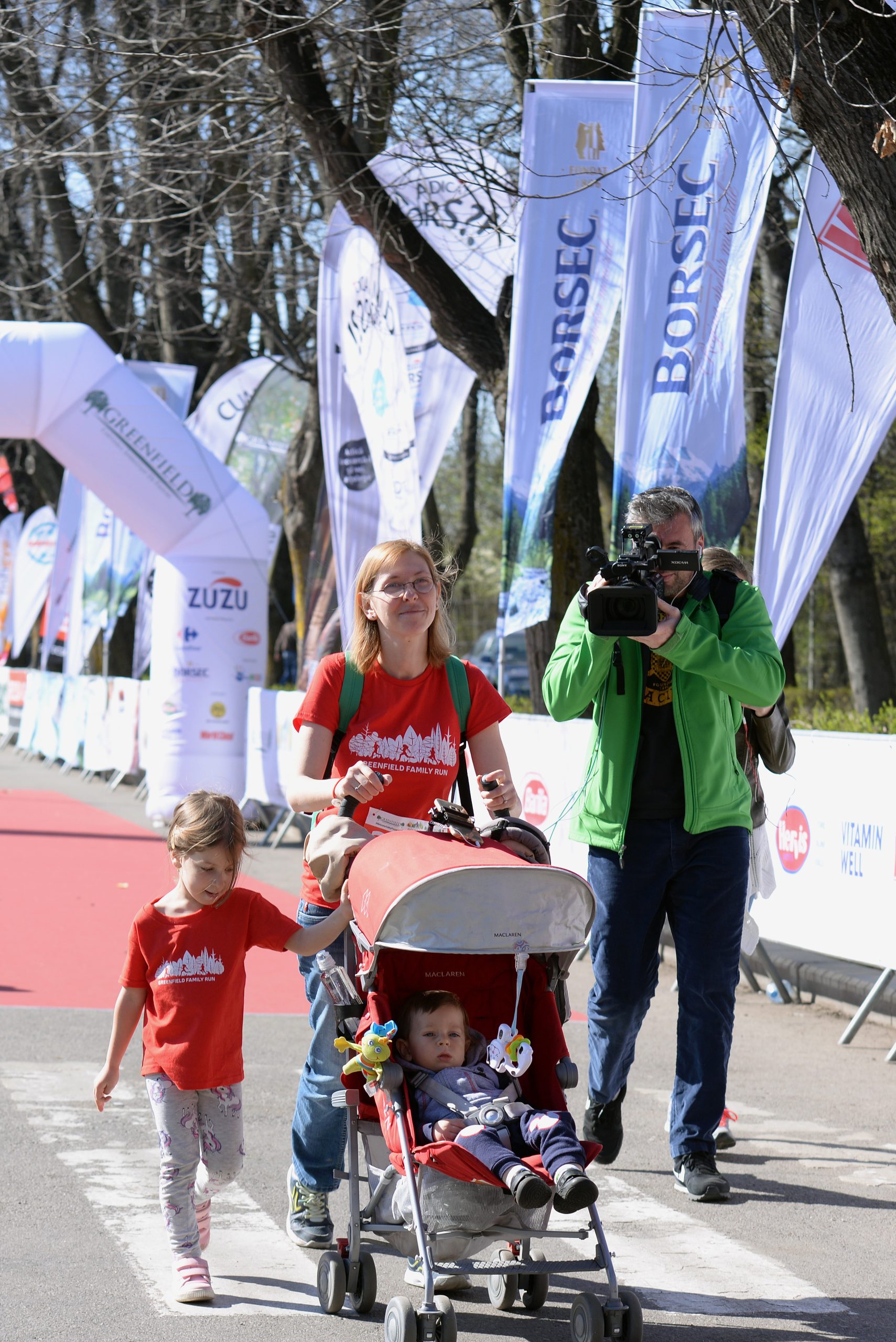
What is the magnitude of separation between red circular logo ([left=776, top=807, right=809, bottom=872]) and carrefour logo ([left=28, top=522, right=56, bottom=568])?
78.0 feet

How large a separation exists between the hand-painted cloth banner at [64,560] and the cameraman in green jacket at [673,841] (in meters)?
21.4

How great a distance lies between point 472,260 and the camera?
1249 cm

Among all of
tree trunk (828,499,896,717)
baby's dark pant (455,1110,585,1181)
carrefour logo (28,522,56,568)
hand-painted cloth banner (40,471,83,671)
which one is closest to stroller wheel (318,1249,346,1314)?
baby's dark pant (455,1110,585,1181)

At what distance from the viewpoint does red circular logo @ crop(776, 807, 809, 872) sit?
864cm

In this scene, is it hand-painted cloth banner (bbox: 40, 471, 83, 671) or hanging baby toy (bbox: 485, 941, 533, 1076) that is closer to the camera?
hanging baby toy (bbox: 485, 941, 533, 1076)

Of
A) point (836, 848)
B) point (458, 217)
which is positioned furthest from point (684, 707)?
point (458, 217)

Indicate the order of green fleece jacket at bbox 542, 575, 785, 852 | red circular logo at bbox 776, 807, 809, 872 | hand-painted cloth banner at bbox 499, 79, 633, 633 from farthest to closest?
hand-painted cloth banner at bbox 499, 79, 633, 633
red circular logo at bbox 776, 807, 809, 872
green fleece jacket at bbox 542, 575, 785, 852

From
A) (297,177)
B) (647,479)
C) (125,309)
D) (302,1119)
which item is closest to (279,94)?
(297,177)

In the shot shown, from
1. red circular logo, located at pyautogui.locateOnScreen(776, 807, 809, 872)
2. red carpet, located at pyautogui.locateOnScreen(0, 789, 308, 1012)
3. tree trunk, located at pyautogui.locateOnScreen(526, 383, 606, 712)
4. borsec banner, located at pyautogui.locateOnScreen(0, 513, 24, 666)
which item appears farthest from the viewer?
borsec banner, located at pyautogui.locateOnScreen(0, 513, 24, 666)

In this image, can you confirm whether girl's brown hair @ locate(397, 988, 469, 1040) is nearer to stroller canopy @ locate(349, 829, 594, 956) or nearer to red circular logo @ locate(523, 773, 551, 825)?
stroller canopy @ locate(349, 829, 594, 956)

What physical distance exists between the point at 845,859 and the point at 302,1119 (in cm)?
421

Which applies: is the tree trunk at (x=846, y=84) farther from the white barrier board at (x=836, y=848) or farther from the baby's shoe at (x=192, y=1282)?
the baby's shoe at (x=192, y=1282)

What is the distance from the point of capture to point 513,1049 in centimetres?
427

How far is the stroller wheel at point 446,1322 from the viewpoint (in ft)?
12.6
